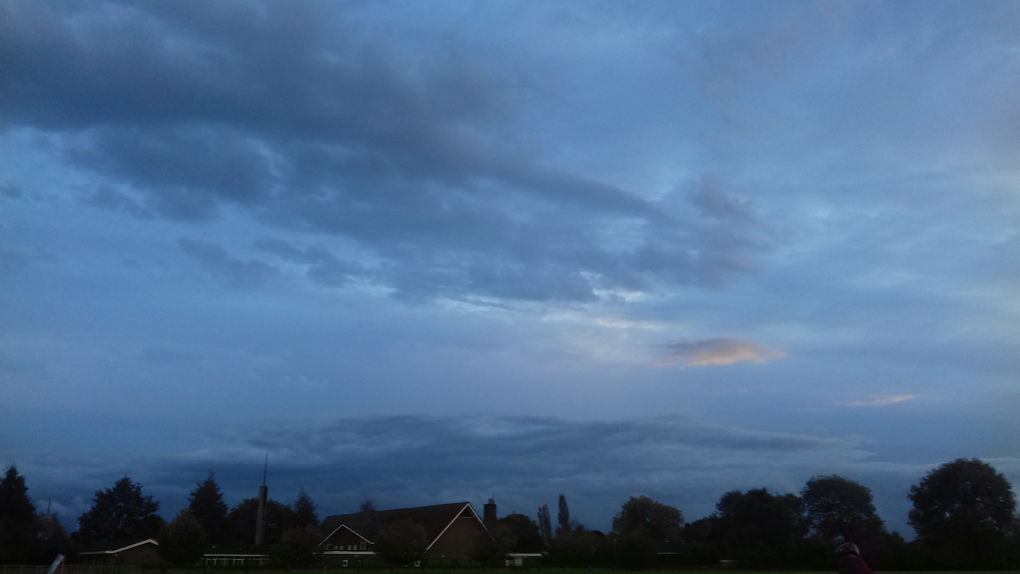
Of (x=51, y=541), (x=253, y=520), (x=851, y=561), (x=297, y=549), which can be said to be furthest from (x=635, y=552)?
(x=851, y=561)

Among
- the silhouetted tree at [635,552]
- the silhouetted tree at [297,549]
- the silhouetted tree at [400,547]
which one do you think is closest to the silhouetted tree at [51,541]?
the silhouetted tree at [297,549]

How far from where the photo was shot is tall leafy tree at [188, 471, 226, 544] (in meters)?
108

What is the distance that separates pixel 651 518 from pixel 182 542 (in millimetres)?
77649

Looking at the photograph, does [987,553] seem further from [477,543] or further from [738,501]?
[477,543]

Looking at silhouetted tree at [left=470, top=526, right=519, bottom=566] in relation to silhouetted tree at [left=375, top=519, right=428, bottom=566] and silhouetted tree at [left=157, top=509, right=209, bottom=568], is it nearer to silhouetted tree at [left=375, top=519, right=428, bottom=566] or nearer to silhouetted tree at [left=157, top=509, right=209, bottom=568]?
silhouetted tree at [left=375, top=519, right=428, bottom=566]

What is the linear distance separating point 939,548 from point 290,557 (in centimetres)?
6647

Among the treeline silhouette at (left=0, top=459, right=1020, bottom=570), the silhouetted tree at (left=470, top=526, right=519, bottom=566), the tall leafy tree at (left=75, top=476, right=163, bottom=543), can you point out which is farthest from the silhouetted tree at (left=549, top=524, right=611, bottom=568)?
the tall leafy tree at (left=75, top=476, right=163, bottom=543)

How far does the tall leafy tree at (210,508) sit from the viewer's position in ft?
354

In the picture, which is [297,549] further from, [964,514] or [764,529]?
[964,514]

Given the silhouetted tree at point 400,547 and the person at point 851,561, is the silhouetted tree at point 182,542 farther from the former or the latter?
the person at point 851,561

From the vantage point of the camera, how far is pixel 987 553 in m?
80.1

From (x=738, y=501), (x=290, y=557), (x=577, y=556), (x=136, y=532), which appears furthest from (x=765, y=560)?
(x=136, y=532)

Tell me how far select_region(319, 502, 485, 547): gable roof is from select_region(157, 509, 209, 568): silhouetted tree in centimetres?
1179

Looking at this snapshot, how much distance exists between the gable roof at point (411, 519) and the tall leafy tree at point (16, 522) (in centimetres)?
2556
